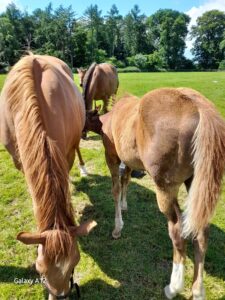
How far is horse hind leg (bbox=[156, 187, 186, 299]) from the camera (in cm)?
252

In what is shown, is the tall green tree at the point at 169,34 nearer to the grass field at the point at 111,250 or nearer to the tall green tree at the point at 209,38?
the tall green tree at the point at 209,38

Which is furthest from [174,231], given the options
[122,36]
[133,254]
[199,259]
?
[122,36]

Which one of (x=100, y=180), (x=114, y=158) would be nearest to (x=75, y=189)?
Result: (x=100, y=180)

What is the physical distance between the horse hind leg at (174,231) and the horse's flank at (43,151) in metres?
0.85

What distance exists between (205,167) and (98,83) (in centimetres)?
639

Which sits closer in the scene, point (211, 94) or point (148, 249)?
point (148, 249)

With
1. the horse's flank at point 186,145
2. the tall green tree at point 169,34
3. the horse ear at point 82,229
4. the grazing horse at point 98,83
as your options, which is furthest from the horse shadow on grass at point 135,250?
the tall green tree at point 169,34

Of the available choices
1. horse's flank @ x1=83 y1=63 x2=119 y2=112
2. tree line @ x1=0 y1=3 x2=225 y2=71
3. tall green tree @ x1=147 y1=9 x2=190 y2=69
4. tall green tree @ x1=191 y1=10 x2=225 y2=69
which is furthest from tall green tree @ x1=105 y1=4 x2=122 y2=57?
horse's flank @ x1=83 y1=63 x2=119 y2=112

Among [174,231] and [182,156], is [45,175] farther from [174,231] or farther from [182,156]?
[174,231]

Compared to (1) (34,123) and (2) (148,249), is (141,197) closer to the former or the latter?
(2) (148,249)

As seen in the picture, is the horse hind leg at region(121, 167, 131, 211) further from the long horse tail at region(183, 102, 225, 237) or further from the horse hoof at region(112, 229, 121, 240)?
the long horse tail at region(183, 102, 225, 237)

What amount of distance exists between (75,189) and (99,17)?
6746 centimetres

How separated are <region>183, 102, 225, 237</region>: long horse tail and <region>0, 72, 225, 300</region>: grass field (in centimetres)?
98

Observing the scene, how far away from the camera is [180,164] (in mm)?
2328
